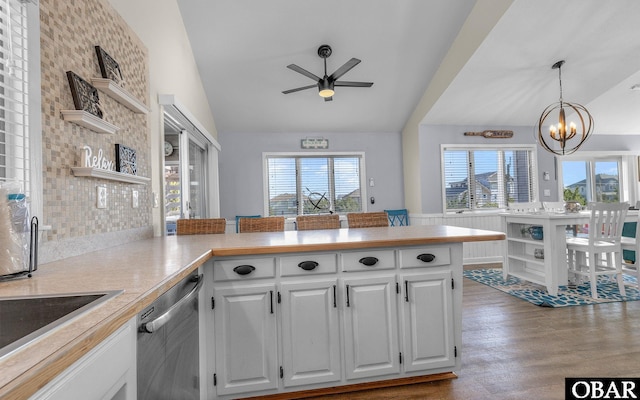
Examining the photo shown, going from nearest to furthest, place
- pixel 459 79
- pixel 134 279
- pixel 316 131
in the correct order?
pixel 134 279 → pixel 459 79 → pixel 316 131

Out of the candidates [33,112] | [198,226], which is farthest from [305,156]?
[33,112]

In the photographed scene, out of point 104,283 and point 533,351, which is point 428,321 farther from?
point 104,283

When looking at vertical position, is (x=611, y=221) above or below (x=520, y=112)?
below

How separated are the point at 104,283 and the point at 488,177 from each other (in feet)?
19.6

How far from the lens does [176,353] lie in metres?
1.20

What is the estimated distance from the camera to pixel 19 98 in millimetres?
1200

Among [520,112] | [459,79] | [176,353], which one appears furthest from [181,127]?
[520,112]

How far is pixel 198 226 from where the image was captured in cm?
259

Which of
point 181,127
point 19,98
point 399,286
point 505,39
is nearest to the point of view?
point 19,98

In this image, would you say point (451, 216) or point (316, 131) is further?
point (316, 131)

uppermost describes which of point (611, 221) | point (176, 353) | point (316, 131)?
point (316, 131)

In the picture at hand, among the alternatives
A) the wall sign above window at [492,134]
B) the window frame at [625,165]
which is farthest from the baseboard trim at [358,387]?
the window frame at [625,165]

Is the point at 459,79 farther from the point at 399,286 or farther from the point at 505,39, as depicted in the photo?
the point at 399,286

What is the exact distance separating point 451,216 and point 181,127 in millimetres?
4303
